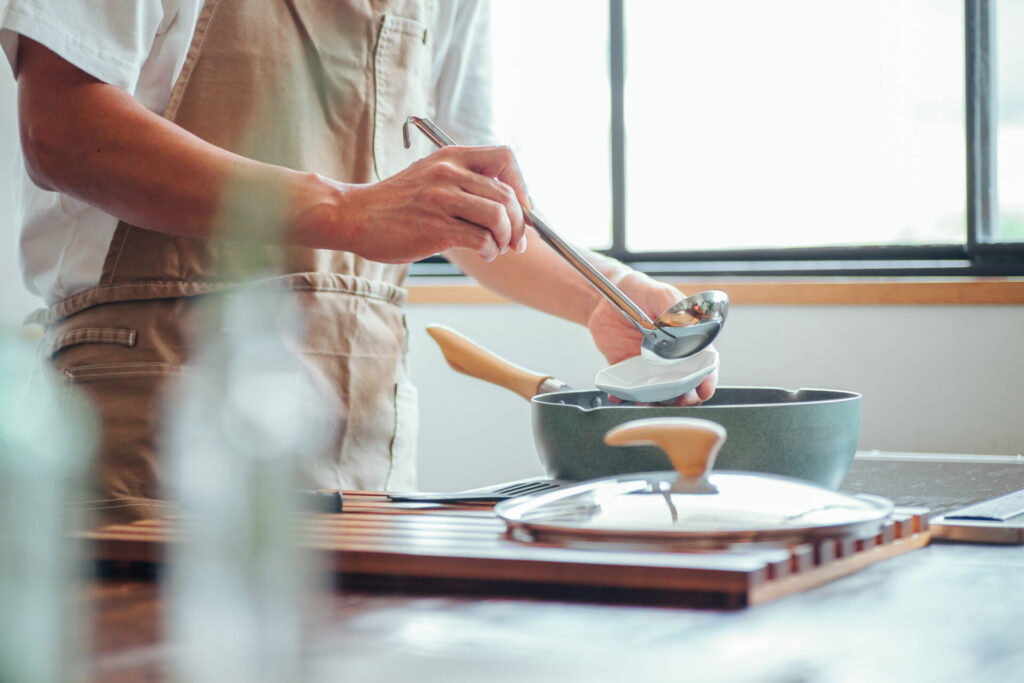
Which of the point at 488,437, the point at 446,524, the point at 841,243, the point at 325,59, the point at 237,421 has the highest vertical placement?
the point at 325,59

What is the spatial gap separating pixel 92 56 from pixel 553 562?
64 centimetres

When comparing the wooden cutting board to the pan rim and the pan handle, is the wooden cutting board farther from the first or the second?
the pan handle

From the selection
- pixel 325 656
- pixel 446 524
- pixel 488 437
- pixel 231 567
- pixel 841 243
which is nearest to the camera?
pixel 231 567

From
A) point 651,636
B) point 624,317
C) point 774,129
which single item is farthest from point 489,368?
point 774,129

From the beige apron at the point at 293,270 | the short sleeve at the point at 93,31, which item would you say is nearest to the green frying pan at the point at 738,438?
the beige apron at the point at 293,270

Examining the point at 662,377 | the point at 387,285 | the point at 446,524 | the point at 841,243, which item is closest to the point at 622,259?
the point at 841,243

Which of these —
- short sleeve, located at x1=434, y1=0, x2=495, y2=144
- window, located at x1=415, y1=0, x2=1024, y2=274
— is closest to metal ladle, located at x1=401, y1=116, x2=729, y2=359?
short sleeve, located at x1=434, y1=0, x2=495, y2=144

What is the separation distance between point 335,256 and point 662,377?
1.32 ft

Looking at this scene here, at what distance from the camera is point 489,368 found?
42.2 inches

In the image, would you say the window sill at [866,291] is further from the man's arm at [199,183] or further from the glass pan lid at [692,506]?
the glass pan lid at [692,506]

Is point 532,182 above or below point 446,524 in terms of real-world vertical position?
above

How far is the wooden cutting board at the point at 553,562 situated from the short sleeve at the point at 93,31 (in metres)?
0.45

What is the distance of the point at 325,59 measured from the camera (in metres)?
1.15

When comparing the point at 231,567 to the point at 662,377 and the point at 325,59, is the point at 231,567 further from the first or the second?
the point at 325,59
